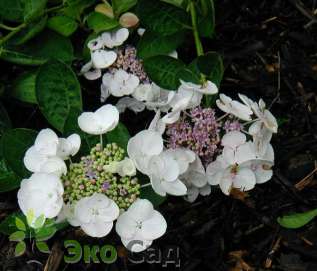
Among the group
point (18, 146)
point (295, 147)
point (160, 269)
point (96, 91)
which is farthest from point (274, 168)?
point (18, 146)

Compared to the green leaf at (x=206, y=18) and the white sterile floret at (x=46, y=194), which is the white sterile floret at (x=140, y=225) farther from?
the green leaf at (x=206, y=18)

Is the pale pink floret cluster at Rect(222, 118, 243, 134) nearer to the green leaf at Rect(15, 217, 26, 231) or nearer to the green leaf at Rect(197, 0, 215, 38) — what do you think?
the green leaf at Rect(197, 0, 215, 38)

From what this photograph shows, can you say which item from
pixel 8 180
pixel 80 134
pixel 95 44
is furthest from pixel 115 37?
pixel 8 180

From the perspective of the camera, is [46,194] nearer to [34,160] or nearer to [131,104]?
[34,160]

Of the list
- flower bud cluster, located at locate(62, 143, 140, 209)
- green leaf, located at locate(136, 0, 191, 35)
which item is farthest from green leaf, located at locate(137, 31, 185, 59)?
flower bud cluster, located at locate(62, 143, 140, 209)

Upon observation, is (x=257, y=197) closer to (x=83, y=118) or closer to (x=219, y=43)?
(x=219, y=43)

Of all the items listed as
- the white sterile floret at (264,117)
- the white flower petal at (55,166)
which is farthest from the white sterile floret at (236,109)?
the white flower petal at (55,166)
